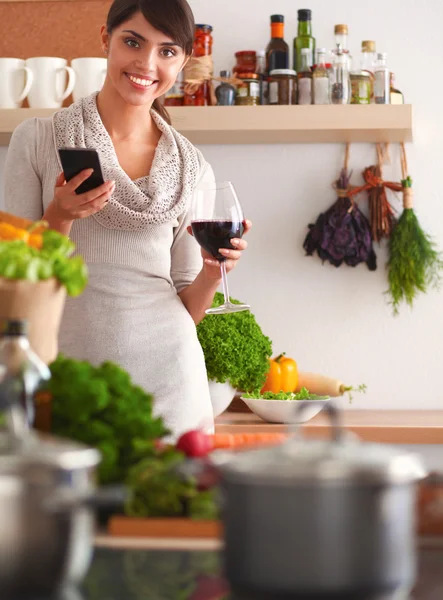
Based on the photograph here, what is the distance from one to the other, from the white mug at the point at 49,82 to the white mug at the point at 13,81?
21 mm

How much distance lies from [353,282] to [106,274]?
1.33 metres

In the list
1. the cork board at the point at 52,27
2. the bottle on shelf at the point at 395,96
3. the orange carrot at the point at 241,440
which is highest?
the cork board at the point at 52,27

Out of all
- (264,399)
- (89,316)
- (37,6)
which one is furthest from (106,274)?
(37,6)

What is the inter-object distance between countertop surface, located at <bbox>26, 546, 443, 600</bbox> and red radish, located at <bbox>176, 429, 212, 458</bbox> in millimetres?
152

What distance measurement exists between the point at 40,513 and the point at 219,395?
1.98 metres

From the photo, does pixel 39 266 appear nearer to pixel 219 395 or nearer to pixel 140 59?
pixel 140 59

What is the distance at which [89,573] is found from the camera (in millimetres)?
687

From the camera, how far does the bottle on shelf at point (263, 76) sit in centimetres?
287

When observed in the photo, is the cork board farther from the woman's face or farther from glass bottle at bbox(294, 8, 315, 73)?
the woman's face

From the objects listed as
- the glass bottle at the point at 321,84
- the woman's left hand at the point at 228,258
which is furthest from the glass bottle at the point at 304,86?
the woman's left hand at the point at 228,258

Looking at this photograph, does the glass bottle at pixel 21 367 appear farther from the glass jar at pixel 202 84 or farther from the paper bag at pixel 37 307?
the glass jar at pixel 202 84

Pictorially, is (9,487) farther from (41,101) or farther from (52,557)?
(41,101)

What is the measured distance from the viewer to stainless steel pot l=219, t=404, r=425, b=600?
605 millimetres

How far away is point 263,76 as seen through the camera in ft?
9.49
